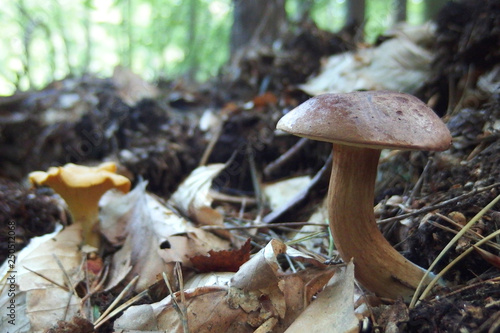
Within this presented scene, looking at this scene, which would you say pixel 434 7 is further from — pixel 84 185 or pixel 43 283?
pixel 43 283

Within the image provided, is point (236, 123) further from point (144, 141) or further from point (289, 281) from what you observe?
point (289, 281)

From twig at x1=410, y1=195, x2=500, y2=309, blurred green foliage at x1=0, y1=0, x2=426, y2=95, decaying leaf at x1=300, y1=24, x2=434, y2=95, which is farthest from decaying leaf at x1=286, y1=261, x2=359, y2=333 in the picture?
blurred green foliage at x1=0, y1=0, x2=426, y2=95

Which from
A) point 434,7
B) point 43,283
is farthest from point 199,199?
point 434,7

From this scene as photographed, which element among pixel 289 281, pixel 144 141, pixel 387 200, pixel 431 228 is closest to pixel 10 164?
pixel 144 141

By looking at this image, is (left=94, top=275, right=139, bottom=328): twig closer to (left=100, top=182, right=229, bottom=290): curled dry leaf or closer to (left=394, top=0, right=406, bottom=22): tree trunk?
(left=100, top=182, right=229, bottom=290): curled dry leaf

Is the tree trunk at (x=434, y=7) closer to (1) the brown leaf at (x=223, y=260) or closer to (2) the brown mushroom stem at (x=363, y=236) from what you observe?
(2) the brown mushroom stem at (x=363, y=236)

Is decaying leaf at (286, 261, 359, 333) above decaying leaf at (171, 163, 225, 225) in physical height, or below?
above
